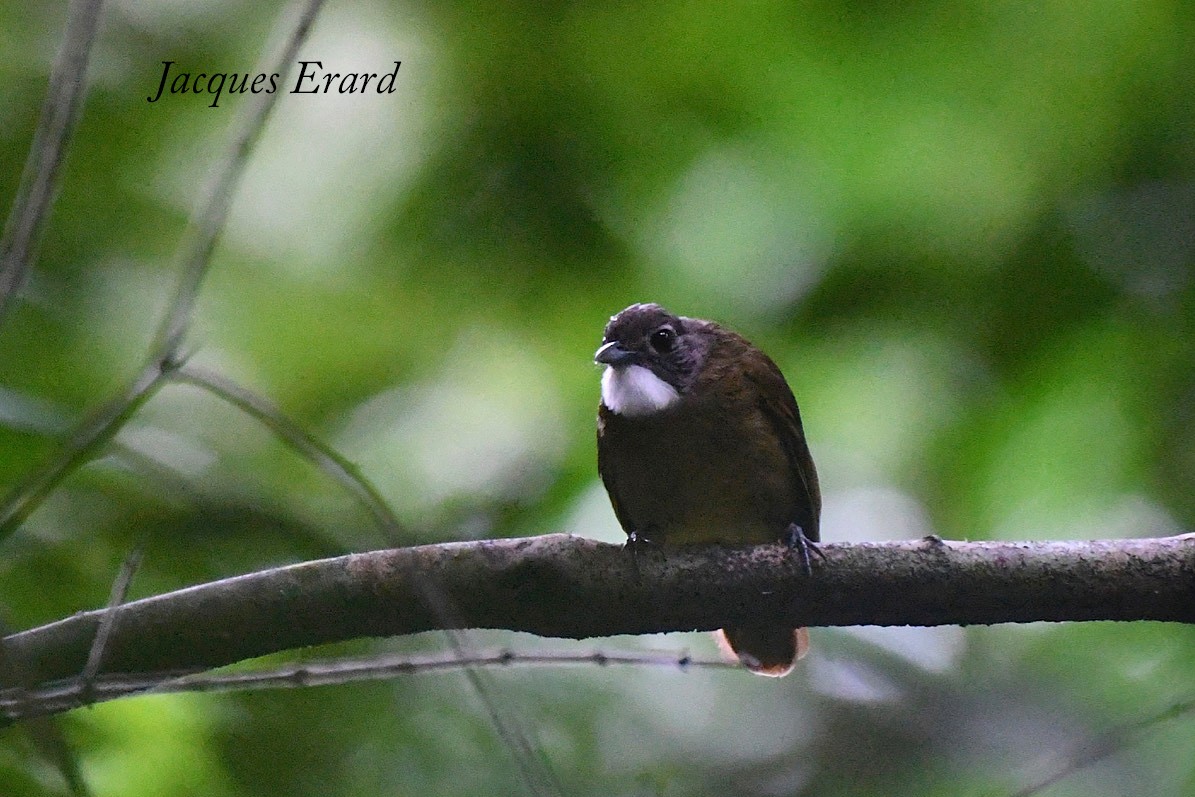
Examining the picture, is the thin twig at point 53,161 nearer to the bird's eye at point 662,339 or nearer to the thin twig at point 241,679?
the thin twig at point 241,679

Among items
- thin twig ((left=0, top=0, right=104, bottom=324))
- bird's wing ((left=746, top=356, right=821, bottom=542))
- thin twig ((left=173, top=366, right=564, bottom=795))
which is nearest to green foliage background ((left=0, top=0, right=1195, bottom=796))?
bird's wing ((left=746, top=356, right=821, bottom=542))

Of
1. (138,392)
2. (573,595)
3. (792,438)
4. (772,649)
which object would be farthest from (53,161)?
(772,649)

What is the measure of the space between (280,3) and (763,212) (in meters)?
1.60

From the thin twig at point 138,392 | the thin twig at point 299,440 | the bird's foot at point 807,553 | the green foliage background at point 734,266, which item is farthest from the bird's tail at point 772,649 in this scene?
the thin twig at point 138,392

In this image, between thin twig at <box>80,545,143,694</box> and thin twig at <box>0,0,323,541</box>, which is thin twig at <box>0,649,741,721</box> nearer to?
thin twig at <box>80,545,143,694</box>

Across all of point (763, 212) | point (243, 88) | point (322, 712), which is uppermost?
point (763, 212)

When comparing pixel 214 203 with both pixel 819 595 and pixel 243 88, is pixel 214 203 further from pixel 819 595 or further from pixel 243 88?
pixel 243 88

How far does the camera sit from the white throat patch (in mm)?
3291

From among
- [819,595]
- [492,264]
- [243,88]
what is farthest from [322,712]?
[243,88]

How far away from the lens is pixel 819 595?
7.76ft

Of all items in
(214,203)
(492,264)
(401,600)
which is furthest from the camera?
(492,264)
